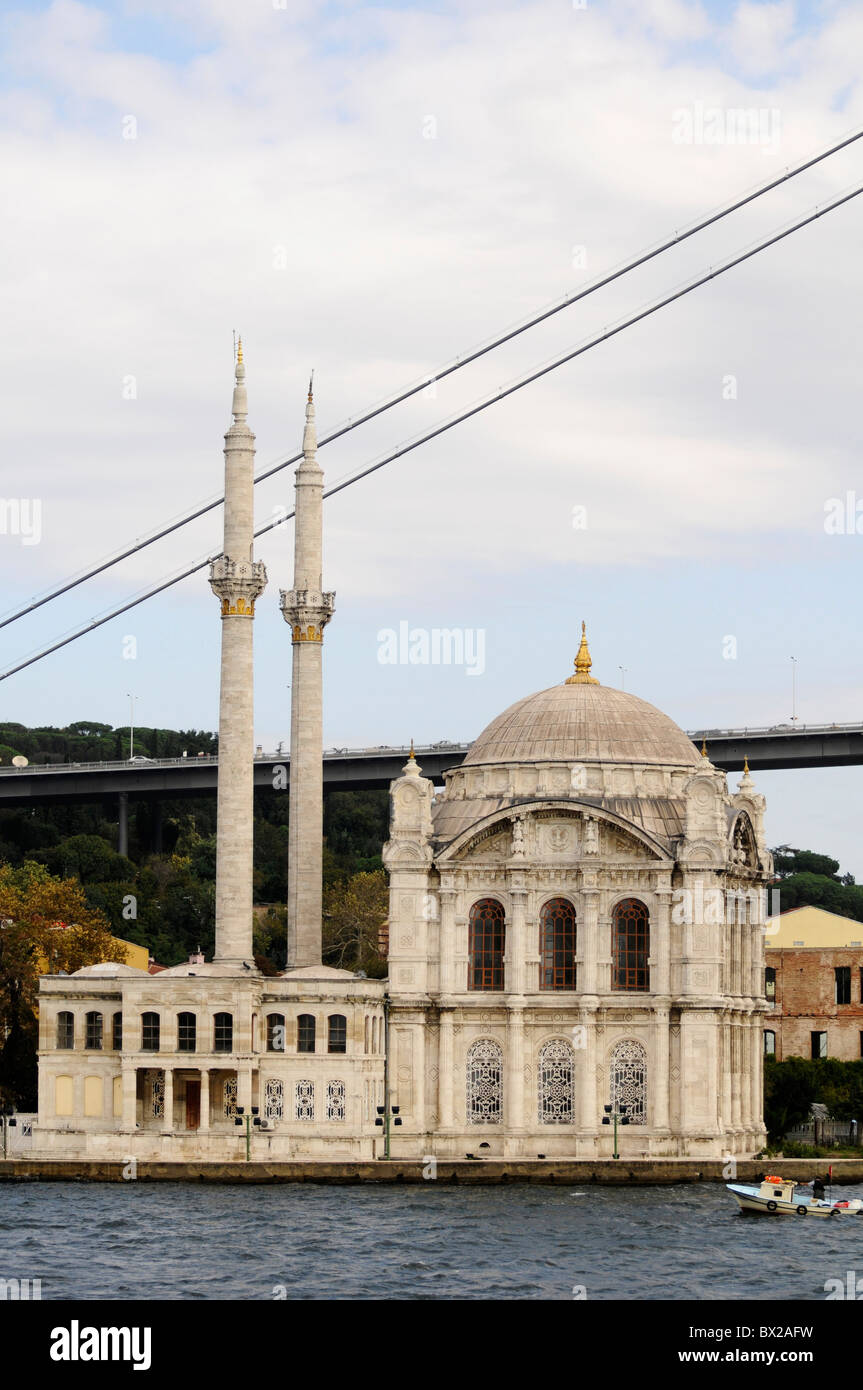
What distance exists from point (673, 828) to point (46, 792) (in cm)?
6268

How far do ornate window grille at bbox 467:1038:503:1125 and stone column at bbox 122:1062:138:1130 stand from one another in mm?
11192

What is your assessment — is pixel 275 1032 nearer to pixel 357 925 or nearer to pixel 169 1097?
pixel 169 1097

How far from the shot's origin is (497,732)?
93.3 metres

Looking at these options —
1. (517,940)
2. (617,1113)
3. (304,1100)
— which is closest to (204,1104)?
(304,1100)

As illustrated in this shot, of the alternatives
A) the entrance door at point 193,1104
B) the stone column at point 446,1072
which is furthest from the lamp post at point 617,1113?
the entrance door at point 193,1104

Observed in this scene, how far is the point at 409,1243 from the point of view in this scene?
217 ft

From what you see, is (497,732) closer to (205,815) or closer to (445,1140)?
(445,1140)

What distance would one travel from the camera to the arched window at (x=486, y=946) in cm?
8906

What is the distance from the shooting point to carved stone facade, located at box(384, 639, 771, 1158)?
87.2 m

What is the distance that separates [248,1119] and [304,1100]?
244 centimetres

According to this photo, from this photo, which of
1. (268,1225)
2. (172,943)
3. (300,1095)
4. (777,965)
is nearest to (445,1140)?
(300,1095)

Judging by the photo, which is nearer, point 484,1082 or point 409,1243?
point 409,1243

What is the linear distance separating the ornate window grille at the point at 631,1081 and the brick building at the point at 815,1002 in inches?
864

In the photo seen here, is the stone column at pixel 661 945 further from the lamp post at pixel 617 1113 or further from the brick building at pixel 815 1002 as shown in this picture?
the brick building at pixel 815 1002
